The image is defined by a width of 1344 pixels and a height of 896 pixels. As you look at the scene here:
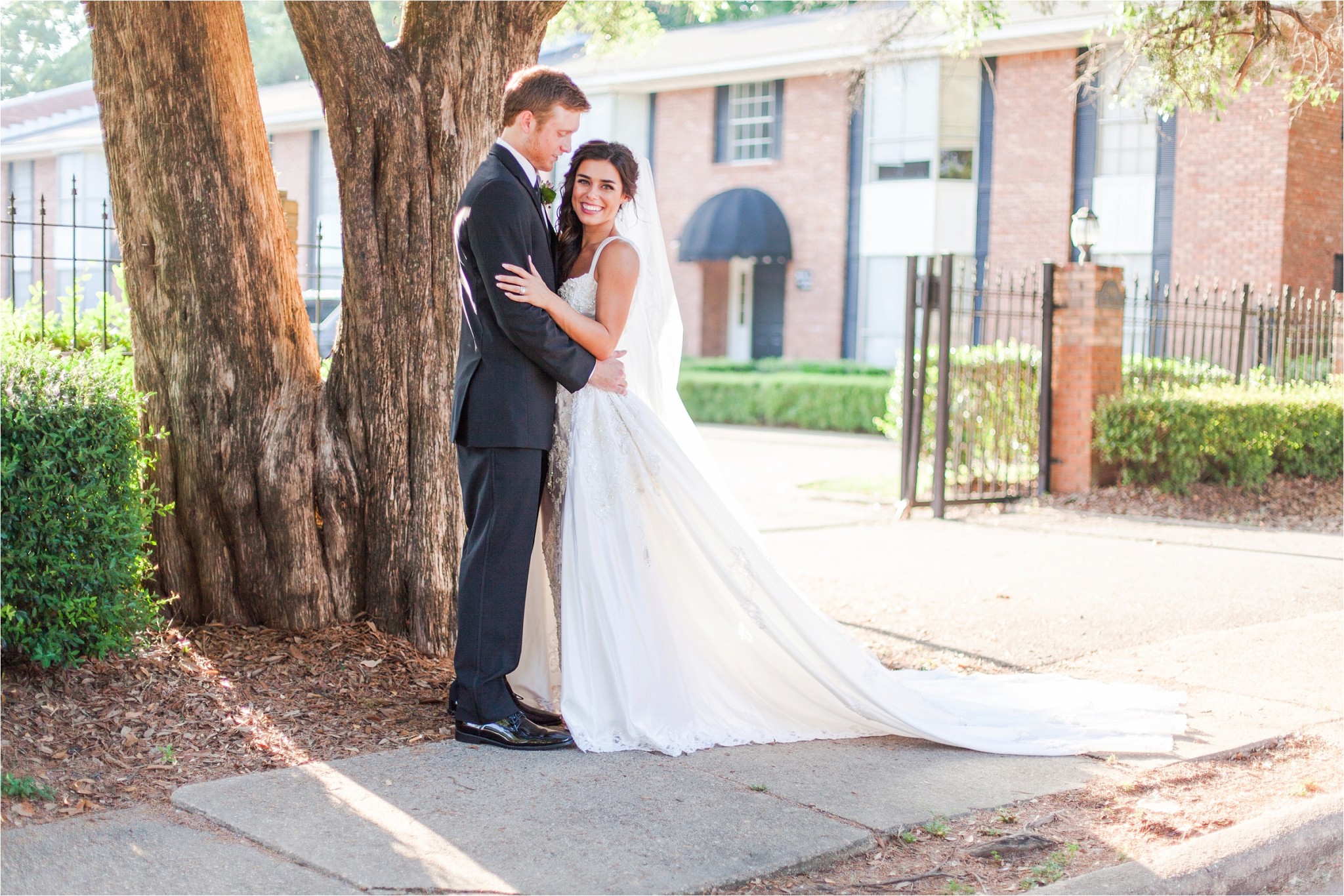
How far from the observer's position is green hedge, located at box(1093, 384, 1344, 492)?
11734mm

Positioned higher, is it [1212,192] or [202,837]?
[1212,192]

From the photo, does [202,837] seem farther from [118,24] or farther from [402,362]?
[118,24]

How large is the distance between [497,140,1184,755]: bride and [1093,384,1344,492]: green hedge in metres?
7.35

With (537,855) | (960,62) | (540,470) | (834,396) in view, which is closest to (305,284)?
(834,396)

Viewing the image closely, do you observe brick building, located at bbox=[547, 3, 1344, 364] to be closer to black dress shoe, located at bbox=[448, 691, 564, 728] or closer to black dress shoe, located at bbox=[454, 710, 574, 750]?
black dress shoe, located at bbox=[448, 691, 564, 728]

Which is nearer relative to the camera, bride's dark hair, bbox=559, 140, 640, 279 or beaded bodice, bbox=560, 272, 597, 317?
bride's dark hair, bbox=559, 140, 640, 279

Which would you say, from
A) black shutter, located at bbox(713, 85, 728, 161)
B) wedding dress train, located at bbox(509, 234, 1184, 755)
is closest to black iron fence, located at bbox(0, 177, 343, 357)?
wedding dress train, located at bbox(509, 234, 1184, 755)

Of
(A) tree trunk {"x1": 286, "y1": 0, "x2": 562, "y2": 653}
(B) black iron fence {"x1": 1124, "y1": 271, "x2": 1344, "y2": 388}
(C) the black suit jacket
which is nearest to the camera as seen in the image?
(C) the black suit jacket

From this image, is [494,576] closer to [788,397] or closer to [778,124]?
[788,397]

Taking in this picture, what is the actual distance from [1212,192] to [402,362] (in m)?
18.2

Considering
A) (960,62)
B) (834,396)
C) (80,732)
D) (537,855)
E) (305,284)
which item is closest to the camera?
(537,855)

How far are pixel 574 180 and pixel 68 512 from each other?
1999 mm

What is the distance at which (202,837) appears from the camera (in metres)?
3.48

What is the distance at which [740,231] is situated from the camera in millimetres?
25203
